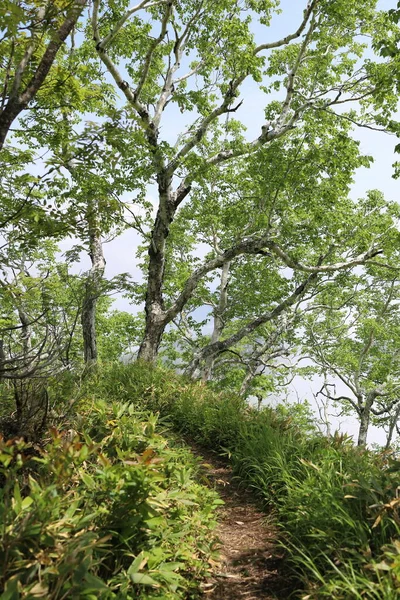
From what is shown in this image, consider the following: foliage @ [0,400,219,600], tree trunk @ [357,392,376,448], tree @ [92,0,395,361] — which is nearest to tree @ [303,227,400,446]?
tree trunk @ [357,392,376,448]

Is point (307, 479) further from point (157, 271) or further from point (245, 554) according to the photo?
point (157, 271)

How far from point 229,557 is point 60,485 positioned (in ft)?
5.75

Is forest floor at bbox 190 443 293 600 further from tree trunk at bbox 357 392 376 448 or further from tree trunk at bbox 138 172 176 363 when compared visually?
tree trunk at bbox 357 392 376 448

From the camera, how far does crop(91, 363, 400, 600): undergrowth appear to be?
2.64m

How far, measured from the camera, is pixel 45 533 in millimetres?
2270

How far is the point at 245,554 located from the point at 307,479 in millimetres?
887

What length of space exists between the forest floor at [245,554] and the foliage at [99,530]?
227 millimetres

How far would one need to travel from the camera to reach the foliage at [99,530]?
2.10 meters

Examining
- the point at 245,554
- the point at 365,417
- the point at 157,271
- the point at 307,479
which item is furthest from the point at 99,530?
the point at 365,417

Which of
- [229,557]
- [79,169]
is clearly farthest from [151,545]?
[79,169]

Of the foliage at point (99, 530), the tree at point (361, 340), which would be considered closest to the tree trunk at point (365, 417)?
the tree at point (361, 340)

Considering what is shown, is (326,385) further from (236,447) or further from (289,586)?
(289,586)

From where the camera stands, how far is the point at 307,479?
3.94m

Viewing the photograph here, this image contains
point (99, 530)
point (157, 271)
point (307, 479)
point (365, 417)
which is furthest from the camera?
point (365, 417)
